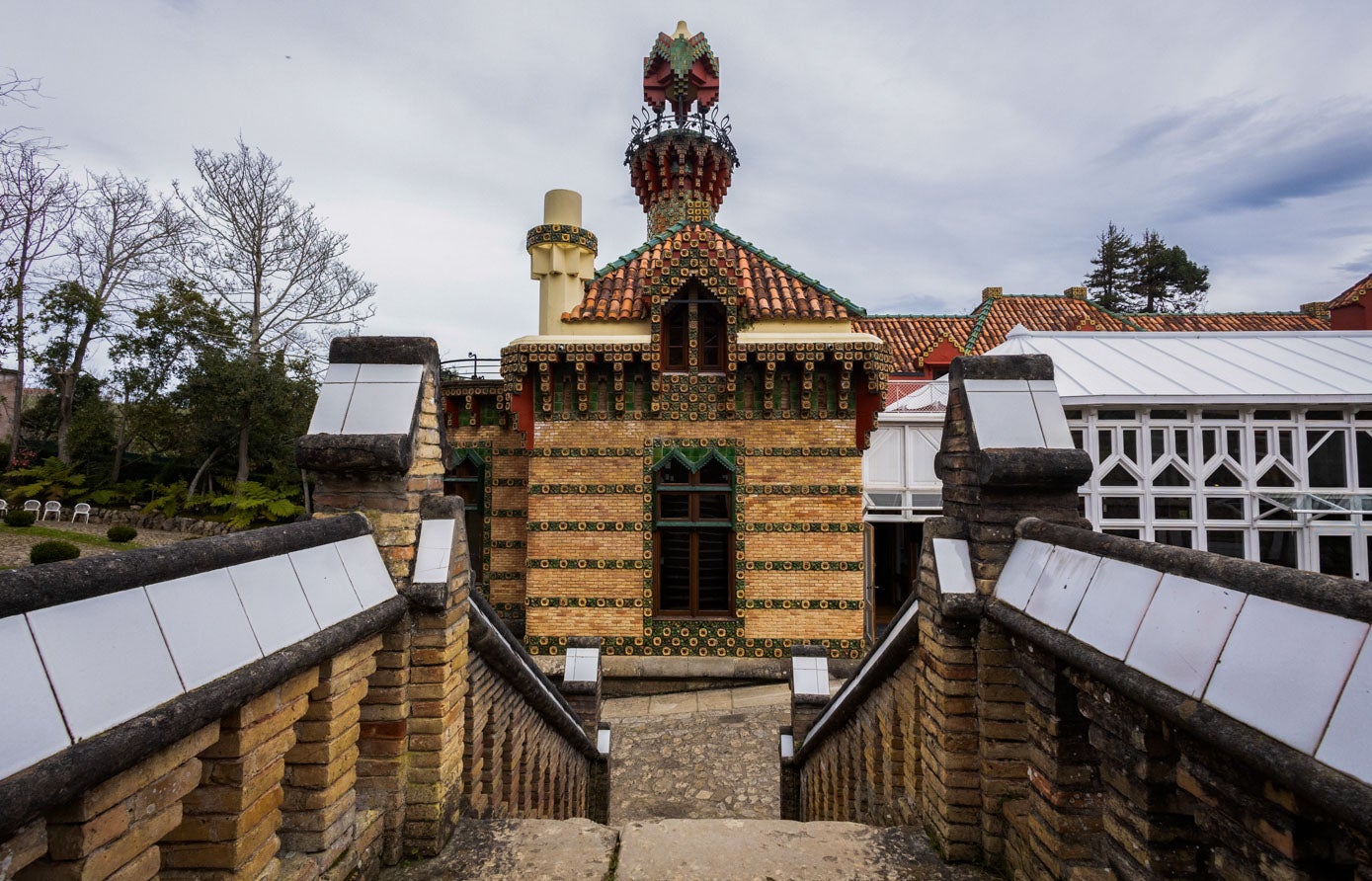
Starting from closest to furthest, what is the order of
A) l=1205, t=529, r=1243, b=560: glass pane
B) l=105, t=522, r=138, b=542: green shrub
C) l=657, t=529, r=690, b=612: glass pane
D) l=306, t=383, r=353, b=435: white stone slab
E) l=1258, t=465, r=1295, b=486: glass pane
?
l=306, t=383, r=353, b=435: white stone slab → l=1258, t=465, r=1295, b=486: glass pane → l=1205, t=529, r=1243, b=560: glass pane → l=657, t=529, r=690, b=612: glass pane → l=105, t=522, r=138, b=542: green shrub

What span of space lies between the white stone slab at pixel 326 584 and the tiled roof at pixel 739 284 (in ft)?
24.9

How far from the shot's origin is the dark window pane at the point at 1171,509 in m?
9.38

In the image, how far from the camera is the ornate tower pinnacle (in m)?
13.9

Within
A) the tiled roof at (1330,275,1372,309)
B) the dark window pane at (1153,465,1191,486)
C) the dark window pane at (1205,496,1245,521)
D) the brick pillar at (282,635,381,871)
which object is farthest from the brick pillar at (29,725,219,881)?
the tiled roof at (1330,275,1372,309)

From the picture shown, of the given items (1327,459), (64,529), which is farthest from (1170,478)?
(64,529)

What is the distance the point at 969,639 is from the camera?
2988mm

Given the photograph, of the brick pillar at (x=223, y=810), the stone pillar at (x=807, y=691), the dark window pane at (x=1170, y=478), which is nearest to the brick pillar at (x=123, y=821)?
the brick pillar at (x=223, y=810)

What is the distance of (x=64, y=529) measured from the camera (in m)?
17.0

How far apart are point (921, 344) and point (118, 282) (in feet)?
90.0

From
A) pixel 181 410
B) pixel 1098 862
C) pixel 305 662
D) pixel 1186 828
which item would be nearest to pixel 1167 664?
pixel 1186 828

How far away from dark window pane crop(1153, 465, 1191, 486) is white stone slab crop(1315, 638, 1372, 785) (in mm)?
9920

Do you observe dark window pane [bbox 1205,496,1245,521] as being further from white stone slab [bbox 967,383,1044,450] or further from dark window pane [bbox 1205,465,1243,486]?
white stone slab [bbox 967,383,1044,450]

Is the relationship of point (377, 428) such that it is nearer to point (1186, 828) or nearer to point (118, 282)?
point (1186, 828)

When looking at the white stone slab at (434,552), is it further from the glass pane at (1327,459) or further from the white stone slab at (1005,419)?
the glass pane at (1327,459)
